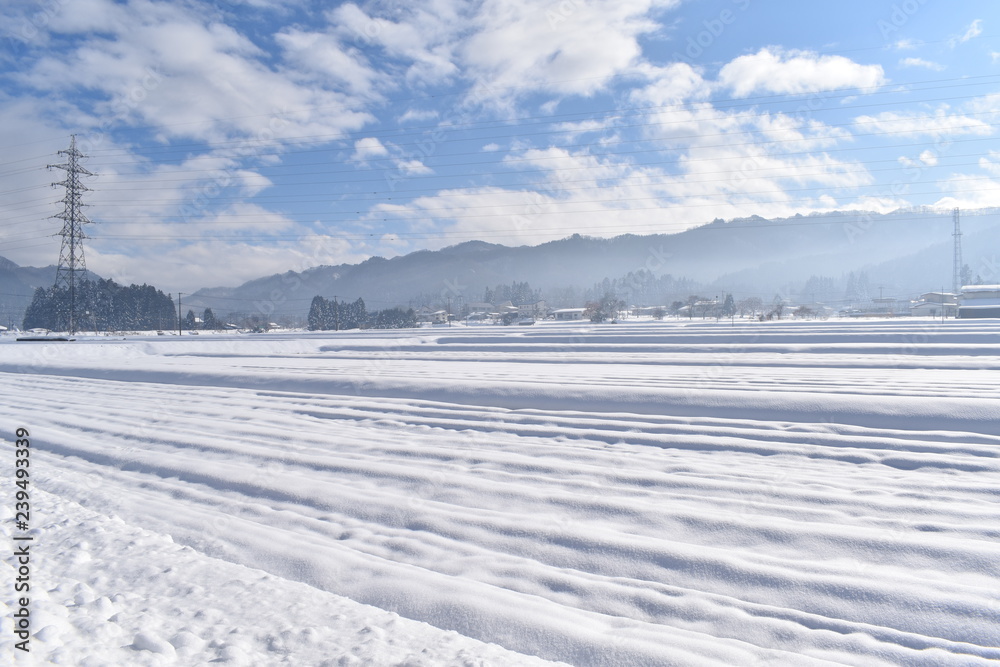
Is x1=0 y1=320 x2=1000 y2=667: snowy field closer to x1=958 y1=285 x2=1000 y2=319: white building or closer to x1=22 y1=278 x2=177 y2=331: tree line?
x1=958 y1=285 x2=1000 y2=319: white building

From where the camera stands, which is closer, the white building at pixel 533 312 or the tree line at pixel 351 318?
the tree line at pixel 351 318

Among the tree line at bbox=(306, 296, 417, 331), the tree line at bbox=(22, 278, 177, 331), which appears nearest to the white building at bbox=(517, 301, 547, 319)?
the tree line at bbox=(306, 296, 417, 331)

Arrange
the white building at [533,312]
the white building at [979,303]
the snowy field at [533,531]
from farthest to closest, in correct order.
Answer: the white building at [533,312]
the white building at [979,303]
the snowy field at [533,531]

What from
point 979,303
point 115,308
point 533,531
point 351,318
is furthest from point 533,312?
point 533,531

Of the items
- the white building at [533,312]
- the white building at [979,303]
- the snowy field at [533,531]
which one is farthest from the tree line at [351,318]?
the snowy field at [533,531]

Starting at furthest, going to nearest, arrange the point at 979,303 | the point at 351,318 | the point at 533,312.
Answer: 1. the point at 533,312
2. the point at 351,318
3. the point at 979,303

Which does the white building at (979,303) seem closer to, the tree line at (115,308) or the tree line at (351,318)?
the tree line at (351,318)

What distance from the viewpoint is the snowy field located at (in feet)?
9.02

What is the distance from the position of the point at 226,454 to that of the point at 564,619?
17.5 ft

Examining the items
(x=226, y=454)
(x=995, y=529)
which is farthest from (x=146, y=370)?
(x=995, y=529)

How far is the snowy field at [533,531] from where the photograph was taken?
275cm

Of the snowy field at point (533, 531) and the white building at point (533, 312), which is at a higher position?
the white building at point (533, 312)

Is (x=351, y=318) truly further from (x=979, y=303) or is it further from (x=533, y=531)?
(x=533, y=531)

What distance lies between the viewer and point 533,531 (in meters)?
4.04
